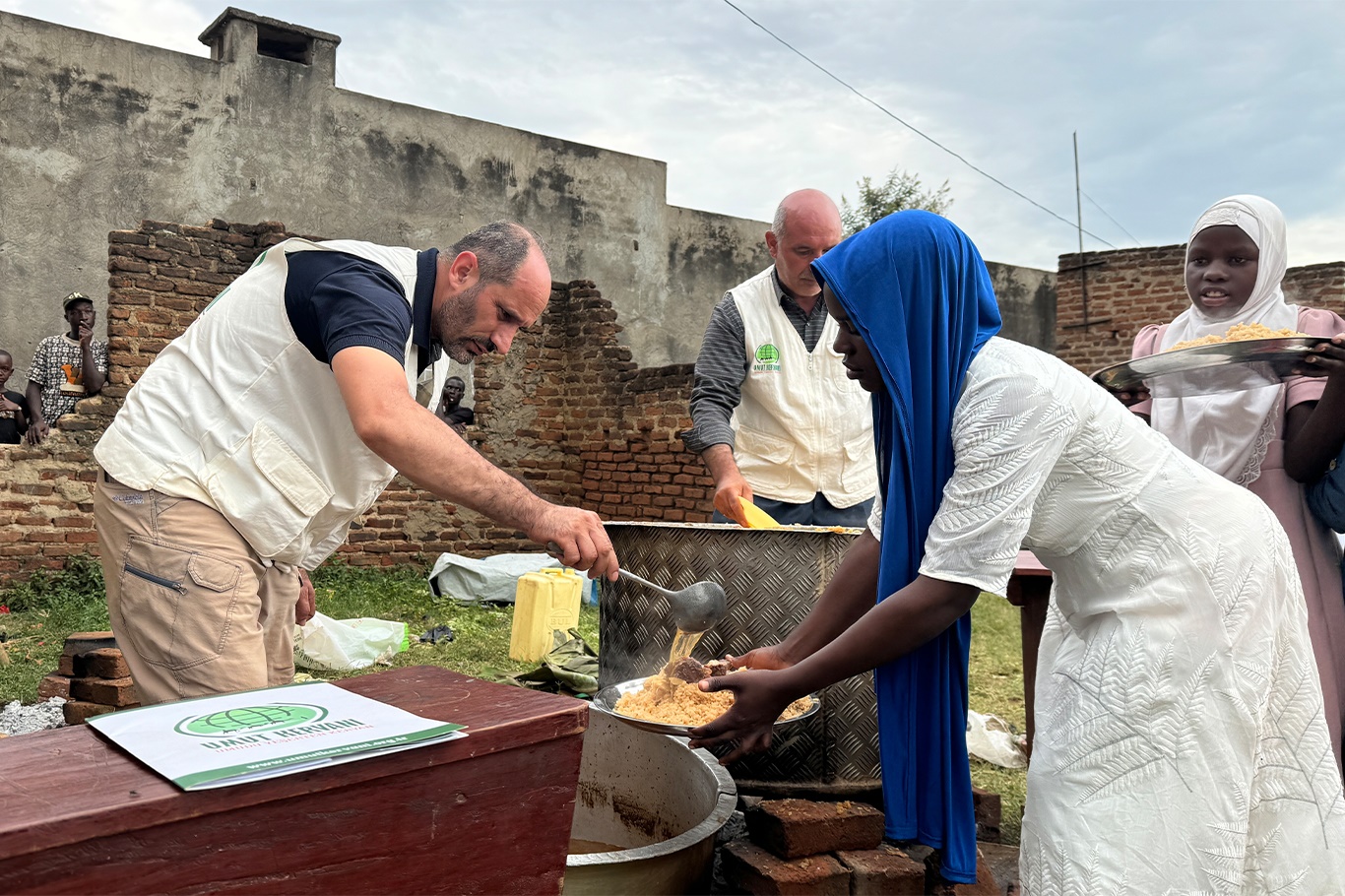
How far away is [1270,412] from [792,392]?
154cm

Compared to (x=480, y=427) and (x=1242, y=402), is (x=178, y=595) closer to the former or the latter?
(x=1242, y=402)

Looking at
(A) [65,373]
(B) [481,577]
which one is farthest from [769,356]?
(A) [65,373]

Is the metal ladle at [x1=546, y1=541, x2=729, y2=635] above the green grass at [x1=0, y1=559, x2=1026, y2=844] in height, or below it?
above

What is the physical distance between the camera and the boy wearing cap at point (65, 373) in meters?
7.75

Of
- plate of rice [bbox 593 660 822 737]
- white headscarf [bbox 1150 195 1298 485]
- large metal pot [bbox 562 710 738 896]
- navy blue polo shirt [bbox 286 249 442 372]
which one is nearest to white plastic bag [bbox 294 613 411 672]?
large metal pot [bbox 562 710 738 896]

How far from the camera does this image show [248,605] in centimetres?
224

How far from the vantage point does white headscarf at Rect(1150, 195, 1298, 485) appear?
2656 millimetres

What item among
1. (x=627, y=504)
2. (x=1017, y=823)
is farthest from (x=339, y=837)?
(x=627, y=504)

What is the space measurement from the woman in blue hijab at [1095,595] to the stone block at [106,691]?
3347 millimetres

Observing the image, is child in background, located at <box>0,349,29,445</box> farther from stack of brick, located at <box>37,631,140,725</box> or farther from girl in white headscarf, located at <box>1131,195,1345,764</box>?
girl in white headscarf, located at <box>1131,195,1345,764</box>

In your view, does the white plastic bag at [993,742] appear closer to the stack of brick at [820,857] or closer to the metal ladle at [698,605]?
the stack of brick at [820,857]

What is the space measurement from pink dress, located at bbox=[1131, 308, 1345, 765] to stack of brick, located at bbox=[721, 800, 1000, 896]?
982 millimetres

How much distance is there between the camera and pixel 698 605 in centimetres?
261

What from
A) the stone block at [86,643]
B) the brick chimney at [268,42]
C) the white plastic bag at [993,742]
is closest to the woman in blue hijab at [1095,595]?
the white plastic bag at [993,742]
